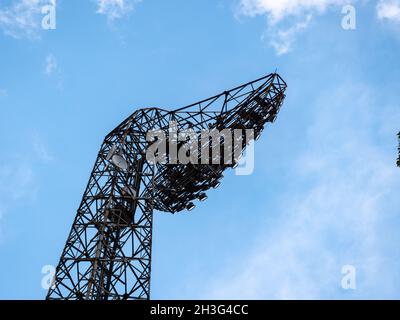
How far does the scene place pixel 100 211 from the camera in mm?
29328

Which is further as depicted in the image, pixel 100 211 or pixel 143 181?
pixel 143 181

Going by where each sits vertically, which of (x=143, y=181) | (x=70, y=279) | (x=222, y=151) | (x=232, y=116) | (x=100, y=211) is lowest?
(x=70, y=279)
